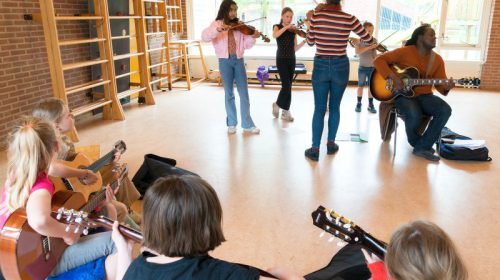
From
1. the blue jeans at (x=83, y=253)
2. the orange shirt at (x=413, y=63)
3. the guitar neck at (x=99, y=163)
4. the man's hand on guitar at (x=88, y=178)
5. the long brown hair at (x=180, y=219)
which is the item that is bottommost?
the blue jeans at (x=83, y=253)

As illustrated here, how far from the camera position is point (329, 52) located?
344cm

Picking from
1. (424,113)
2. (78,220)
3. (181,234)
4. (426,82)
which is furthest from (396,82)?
(181,234)

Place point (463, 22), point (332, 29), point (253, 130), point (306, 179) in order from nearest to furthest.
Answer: point (306, 179)
point (332, 29)
point (253, 130)
point (463, 22)

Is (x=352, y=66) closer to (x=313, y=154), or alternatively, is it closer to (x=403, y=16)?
(x=403, y=16)

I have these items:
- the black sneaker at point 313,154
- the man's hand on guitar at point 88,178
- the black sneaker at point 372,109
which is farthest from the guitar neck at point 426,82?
the man's hand on guitar at point 88,178

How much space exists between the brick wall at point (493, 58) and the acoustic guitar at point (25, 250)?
269 inches

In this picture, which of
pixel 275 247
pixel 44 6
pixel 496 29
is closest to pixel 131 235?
pixel 275 247

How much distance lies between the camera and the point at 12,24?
12.7 ft

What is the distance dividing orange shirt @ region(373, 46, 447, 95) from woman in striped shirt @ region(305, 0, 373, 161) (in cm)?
32

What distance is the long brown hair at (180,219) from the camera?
1.10 metres

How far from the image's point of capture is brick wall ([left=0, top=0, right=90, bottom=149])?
383 cm

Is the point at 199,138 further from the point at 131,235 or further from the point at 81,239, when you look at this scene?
the point at 131,235

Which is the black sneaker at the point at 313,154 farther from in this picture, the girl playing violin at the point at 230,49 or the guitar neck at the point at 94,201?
the guitar neck at the point at 94,201

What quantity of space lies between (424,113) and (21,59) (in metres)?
3.69
